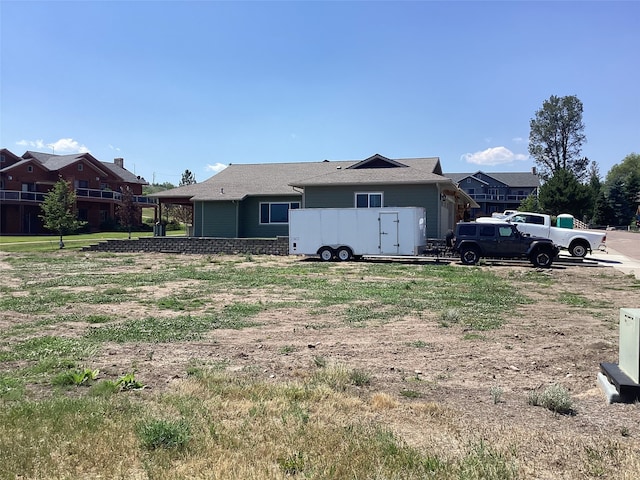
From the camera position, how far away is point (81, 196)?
170 feet

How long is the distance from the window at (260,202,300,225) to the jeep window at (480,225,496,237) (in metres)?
12.6

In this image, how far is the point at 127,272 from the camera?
1861 cm

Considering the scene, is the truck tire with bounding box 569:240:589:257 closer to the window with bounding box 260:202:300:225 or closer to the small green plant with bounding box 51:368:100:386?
the window with bounding box 260:202:300:225

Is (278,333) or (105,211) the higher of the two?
(105,211)

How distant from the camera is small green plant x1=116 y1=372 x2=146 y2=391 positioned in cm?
539

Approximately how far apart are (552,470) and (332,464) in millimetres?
1554

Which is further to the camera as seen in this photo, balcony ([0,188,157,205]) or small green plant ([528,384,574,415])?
balcony ([0,188,157,205])

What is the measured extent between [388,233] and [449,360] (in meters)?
16.5

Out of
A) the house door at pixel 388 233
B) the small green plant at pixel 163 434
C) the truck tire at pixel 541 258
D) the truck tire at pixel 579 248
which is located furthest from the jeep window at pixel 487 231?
the small green plant at pixel 163 434

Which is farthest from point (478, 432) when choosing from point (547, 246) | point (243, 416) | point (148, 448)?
point (547, 246)

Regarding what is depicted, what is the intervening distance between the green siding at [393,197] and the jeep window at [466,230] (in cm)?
448

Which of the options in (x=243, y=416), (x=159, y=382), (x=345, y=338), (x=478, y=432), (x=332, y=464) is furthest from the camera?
(x=345, y=338)

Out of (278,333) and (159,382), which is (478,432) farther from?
(278,333)

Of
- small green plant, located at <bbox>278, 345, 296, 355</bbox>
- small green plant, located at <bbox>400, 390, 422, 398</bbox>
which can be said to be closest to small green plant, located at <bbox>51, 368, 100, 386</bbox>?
small green plant, located at <bbox>278, 345, 296, 355</bbox>
